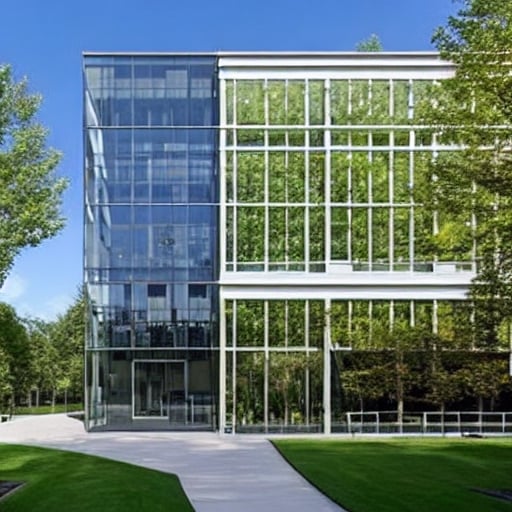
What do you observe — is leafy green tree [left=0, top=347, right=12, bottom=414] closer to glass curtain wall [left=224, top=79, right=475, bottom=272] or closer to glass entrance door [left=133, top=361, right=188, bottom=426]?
glass entrance door [left=133, top=361, right=188, bottom=426]

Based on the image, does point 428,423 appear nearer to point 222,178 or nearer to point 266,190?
point 266,190

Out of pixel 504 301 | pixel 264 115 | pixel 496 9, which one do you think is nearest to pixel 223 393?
pixel 264 115

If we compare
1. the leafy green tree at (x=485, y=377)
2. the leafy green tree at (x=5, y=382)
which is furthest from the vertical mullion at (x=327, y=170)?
the leafy green tree at (x=5, y=382)

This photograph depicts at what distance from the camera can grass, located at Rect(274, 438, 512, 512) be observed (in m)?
12.2

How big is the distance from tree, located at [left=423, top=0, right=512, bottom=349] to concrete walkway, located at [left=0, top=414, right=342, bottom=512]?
15.0ft

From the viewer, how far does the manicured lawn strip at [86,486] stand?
1190 centimetres

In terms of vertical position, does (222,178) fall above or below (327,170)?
below

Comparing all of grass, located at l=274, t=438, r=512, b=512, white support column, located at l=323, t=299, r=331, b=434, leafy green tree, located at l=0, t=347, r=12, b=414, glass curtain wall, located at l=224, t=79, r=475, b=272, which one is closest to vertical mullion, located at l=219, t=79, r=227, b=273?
glass curtain wall, located at l=224, t=79, r=475, b=272

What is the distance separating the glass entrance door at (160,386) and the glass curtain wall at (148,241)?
0.12 feet

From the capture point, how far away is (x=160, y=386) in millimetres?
30344

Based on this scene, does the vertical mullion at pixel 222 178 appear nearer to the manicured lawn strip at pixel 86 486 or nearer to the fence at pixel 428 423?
the fence at pixel 428 423

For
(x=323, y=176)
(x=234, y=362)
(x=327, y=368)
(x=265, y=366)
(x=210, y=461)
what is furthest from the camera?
(x=323, y=176)

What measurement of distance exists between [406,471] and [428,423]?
11994 millimetres

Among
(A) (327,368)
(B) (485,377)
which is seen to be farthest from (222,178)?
(B) (485,377)
